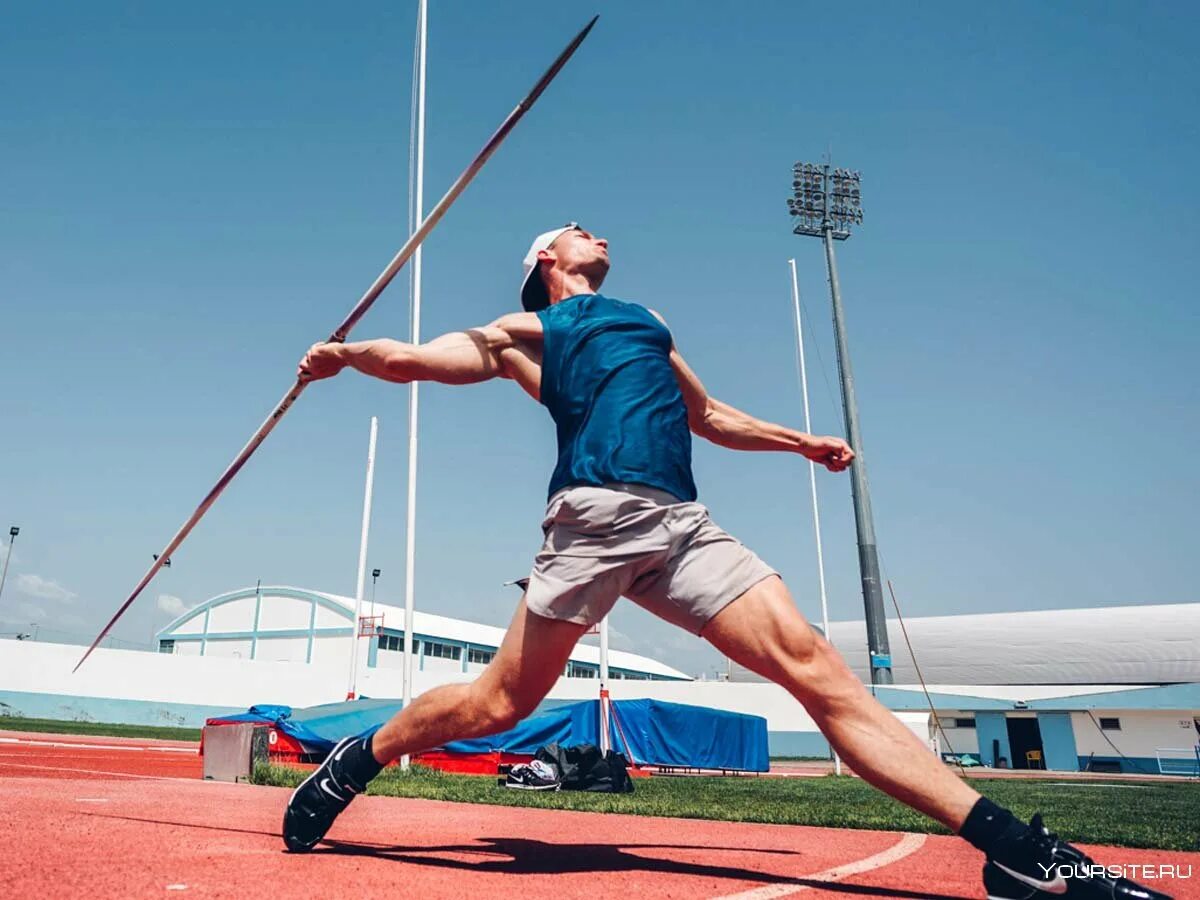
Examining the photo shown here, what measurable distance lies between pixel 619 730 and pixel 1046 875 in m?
13.6

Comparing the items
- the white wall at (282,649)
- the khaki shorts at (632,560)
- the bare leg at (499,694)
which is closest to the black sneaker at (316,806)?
the bare leg at (499,694)

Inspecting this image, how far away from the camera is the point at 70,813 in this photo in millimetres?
3785

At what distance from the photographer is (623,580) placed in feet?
8.35

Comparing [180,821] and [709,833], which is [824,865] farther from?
[180,821]

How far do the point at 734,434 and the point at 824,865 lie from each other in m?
1.51

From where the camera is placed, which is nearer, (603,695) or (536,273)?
(536,273)

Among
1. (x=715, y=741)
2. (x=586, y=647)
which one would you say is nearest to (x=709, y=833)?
(x=715, y=741)

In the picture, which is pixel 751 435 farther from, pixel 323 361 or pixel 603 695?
pixel 603 695

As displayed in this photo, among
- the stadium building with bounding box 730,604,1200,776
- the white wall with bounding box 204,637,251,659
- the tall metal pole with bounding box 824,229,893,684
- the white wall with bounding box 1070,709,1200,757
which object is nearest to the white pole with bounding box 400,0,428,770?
the stadium building with bounding box 730,604,1200,776

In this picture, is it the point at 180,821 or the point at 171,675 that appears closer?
the point at 180,821

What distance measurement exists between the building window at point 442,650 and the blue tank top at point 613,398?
47185 millimetres

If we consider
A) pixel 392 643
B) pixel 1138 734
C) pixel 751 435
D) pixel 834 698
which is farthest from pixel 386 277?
pixel 392 643

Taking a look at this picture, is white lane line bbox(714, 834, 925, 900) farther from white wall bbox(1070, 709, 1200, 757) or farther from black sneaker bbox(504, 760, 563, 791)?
white wall bbox(1070, 709, 1200, 757)

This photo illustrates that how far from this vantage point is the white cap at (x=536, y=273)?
3.22 meters
